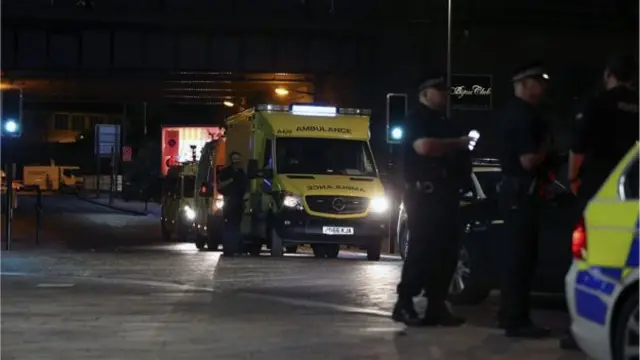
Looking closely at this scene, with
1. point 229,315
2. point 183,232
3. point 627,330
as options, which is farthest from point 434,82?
Answer: point 183,232

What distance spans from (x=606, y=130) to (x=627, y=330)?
2.08 meters

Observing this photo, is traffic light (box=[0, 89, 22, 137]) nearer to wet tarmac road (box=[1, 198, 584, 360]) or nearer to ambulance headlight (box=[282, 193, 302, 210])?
wet tarmac road (box=[1, 198, 584, 360])

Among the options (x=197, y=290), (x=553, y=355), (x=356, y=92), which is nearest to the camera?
(x=553, y=355)

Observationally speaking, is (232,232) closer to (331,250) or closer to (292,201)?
(292,201)

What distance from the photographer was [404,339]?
866 cm

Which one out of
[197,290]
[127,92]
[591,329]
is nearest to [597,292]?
[591,329]

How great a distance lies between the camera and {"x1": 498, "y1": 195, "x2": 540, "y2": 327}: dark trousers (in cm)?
855

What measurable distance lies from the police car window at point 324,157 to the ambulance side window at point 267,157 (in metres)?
0.13

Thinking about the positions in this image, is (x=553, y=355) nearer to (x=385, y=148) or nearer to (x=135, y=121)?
(x=385, y=148)

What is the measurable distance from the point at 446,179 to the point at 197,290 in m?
4.13

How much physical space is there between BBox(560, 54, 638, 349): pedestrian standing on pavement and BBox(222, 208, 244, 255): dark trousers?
39.1ft

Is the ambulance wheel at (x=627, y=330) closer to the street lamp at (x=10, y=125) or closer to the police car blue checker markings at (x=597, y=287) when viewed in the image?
the police car blue checker markings at (x=597, y=287)

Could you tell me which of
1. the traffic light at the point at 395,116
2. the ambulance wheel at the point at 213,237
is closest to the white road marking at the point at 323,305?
the ambulance wheel at the point at 213,237

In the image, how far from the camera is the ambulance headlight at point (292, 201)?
742 inches
